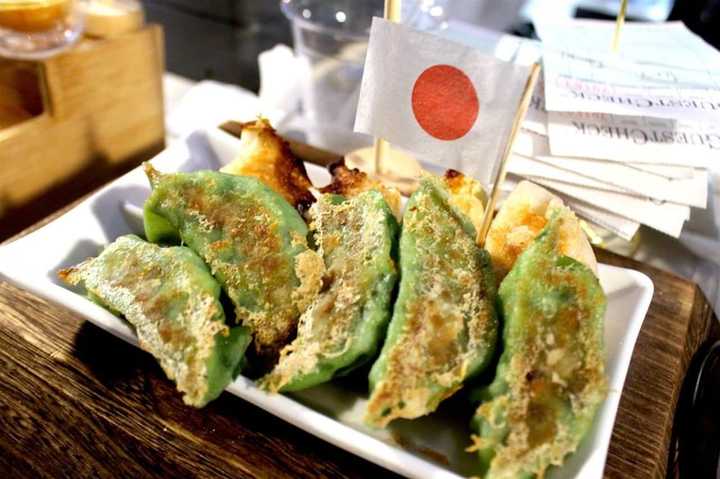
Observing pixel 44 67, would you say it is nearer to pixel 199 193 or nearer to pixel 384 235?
pixel 199 193

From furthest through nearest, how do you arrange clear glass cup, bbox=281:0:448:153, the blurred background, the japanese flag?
the blurred background, clear glass cup, bbox=281:0:448:153, the japanese flag

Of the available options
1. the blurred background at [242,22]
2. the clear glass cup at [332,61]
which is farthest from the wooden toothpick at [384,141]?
the blurred background at [242,22]

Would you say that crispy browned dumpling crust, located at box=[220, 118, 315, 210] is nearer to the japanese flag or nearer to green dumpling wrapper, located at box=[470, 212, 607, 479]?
the japanese flag

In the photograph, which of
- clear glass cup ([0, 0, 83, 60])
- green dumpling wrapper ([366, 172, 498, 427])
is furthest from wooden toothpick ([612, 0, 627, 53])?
clear glass cup ([0, 0, 83, 60])

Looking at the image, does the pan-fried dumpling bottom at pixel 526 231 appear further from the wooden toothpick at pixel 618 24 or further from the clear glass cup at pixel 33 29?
the clear glass cup at pixel 33 29

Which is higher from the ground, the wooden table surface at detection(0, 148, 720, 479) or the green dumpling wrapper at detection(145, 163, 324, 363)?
the green dumpling wrapper at detection(145, 163, 324, 363)

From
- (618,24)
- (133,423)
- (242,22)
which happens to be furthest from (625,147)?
(242,22)
